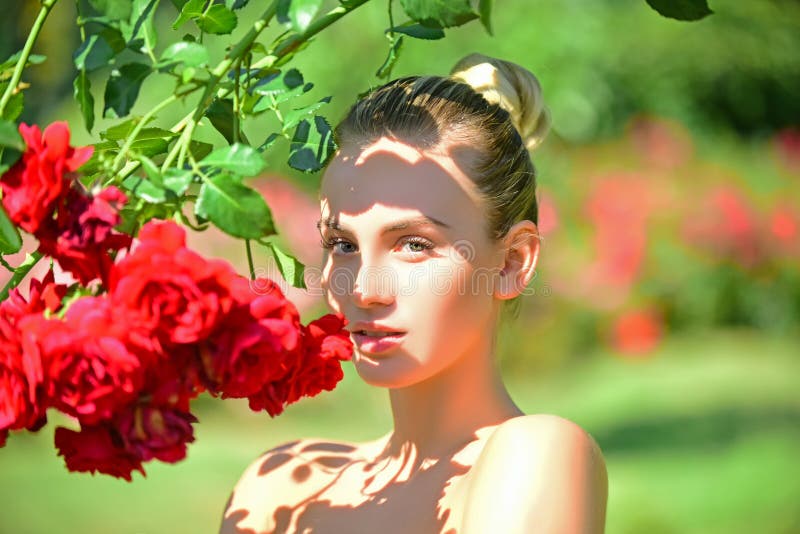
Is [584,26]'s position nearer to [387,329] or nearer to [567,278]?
[567,278]

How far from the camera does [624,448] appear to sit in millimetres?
6391

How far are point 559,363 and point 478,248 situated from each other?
6.41 metres

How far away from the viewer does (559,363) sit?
26.2 ft

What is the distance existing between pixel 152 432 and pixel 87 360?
0.34 ft

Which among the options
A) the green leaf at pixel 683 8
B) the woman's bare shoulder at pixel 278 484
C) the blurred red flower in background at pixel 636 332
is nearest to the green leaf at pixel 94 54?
the green leaf at pixel 683 8

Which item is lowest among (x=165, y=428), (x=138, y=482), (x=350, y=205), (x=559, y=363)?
(x=559, y=363)

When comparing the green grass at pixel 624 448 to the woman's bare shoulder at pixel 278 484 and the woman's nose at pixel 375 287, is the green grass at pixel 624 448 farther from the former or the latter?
the woman's nose at pixel 375 287

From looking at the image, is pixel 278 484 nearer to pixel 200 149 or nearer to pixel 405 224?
pixel 405 224

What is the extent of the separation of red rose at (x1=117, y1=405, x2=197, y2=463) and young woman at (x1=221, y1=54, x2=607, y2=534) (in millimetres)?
504

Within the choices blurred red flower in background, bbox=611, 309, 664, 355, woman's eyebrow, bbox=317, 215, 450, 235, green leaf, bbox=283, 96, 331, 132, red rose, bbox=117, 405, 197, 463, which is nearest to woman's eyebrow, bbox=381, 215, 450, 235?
woman's eyebrow, bbox=317, 215, 450, 235

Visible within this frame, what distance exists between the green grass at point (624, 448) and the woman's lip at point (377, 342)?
140 inches

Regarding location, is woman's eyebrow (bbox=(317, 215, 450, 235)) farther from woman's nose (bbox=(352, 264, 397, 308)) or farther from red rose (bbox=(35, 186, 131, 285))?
red rose (bbox=(35, 186, 131, 285))

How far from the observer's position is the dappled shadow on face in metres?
1.70

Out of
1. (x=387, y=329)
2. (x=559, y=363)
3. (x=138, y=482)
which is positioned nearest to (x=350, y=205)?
(x=387, y=329)
